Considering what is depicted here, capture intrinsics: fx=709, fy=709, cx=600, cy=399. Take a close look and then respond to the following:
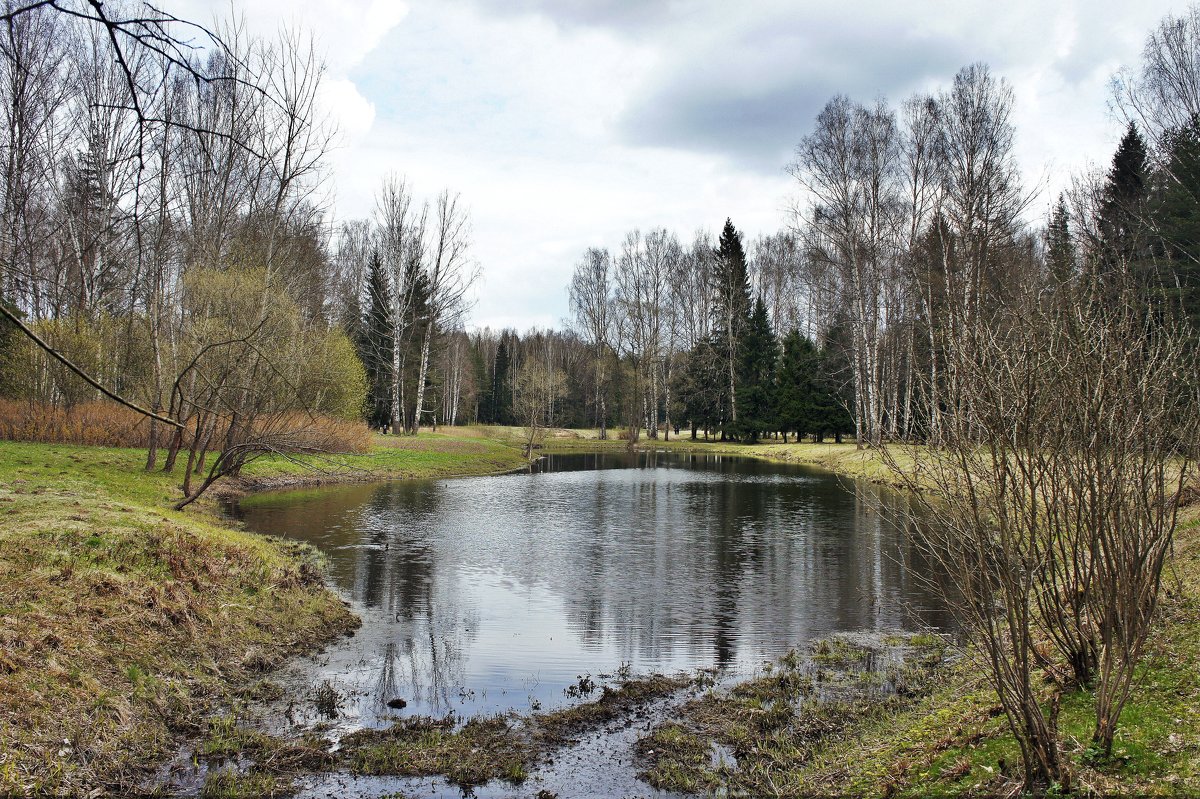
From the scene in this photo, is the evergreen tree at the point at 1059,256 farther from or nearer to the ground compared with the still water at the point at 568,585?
farther from the ground

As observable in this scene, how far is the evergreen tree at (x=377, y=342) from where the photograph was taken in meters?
41.8

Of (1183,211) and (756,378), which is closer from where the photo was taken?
(1183,211)

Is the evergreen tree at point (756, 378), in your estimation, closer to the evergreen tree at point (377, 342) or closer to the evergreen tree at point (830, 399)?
the evergreen tree at point (830, 399)

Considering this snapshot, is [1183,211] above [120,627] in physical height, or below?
above

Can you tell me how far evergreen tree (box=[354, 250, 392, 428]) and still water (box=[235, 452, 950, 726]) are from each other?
20065mm

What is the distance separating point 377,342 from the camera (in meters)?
43.2

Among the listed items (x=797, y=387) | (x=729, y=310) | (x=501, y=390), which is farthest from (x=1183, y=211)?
(x=501, y=390)

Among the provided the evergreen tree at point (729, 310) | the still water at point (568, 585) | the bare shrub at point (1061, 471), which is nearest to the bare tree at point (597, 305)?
the evergreen tree at point (729, 310)

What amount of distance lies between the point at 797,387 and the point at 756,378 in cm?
332

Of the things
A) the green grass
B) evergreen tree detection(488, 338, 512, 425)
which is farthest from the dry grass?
evergreen tree detection(488, 338, 512, 425)

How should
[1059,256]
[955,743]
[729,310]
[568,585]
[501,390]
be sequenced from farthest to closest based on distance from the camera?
[501,390] < [729,310] < [1059,256] < [568,585] < [955,743]

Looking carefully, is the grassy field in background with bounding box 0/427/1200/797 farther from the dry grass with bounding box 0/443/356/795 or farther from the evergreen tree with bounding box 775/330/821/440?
the evergreen tree with bounding box 775/330/821/440

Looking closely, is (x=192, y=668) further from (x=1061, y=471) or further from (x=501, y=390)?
(x=501, y=390)

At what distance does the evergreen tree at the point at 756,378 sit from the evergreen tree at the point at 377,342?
24.5m
